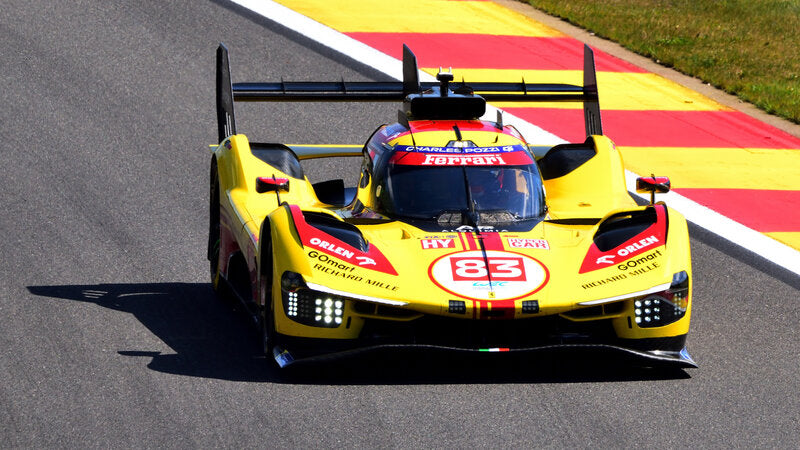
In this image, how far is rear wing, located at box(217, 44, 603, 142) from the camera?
1095 cm

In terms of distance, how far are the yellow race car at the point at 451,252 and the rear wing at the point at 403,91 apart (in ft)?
0.27

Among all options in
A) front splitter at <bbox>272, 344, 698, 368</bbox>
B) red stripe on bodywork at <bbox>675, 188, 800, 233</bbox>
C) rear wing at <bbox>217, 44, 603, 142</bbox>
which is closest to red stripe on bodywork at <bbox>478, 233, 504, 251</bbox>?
front splitter at <bbox>272, 344, 698, 368</bbox>

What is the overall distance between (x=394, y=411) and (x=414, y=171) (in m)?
2.32

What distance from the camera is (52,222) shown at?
12.1 meters

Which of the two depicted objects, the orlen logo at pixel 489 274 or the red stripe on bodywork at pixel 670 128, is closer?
the orlen logo at pixel 489 274

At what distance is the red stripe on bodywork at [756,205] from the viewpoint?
13.0 m

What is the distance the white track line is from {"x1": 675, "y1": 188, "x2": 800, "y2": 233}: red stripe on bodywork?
0.61 ft

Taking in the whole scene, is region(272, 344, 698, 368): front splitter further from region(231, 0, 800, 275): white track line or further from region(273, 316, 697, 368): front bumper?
region(231, 0, 800, 275): white track line

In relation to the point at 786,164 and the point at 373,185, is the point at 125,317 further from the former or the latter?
the point at 786,164

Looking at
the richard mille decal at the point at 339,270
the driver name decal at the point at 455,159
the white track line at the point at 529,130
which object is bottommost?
the white track line at the point at 529,130

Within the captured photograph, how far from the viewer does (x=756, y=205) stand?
13633mm

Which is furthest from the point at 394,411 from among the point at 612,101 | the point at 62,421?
the point at 612,101

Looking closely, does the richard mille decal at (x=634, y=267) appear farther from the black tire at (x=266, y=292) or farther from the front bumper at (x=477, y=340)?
the black tire at (x=266, y=292)

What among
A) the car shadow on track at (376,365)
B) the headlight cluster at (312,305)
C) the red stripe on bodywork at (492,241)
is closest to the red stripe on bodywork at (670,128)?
the red stripe on bodywork at (492,241)
